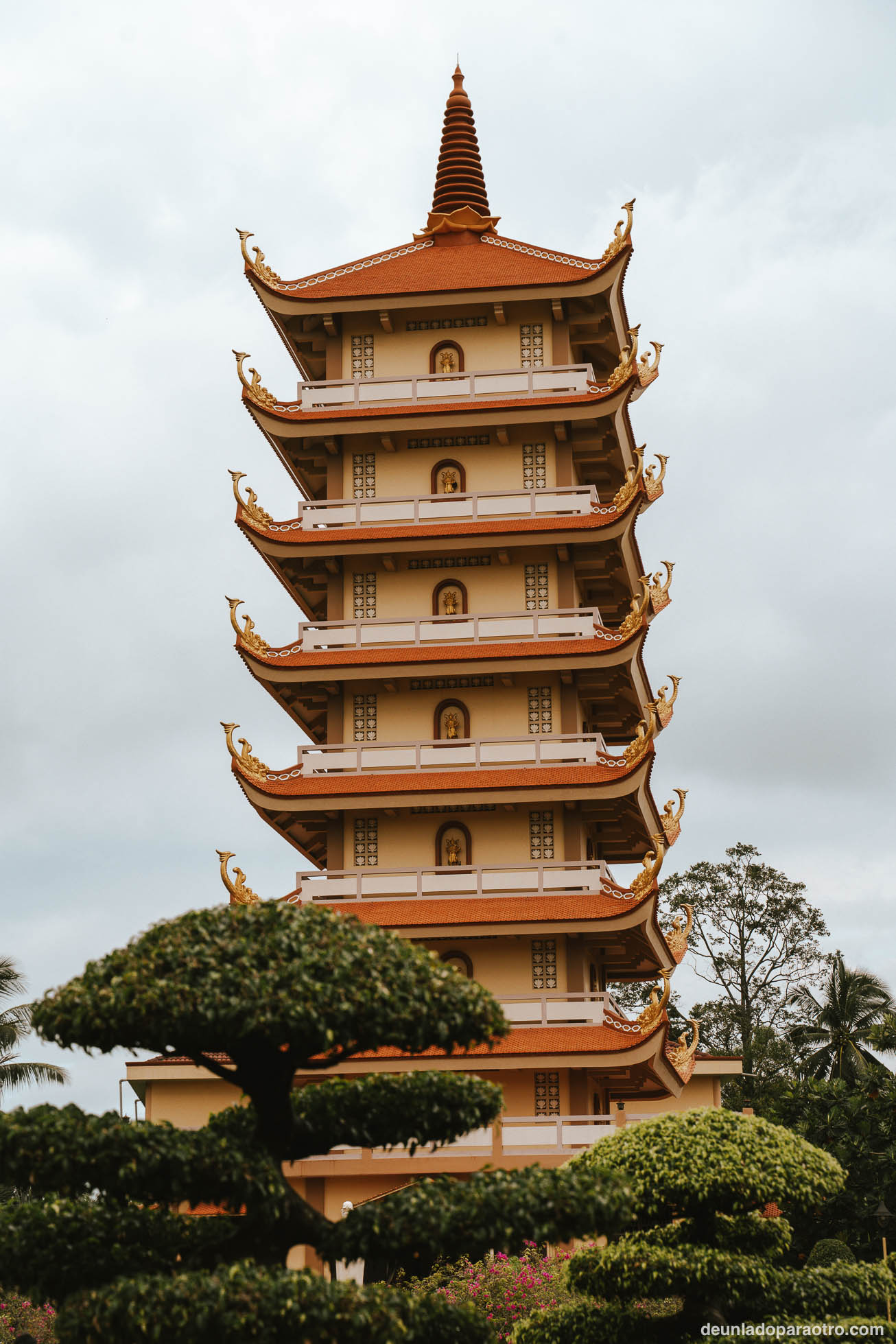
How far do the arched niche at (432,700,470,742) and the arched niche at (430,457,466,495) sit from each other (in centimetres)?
445

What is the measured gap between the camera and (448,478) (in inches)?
1312

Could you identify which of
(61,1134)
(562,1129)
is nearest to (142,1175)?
(61,1134)

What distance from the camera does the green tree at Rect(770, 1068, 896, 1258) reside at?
124ft

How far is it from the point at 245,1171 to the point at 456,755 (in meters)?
17.9

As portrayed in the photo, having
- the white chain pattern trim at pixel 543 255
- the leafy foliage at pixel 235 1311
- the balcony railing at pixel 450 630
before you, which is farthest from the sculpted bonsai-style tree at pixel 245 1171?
the white chain pattern trim at pixel 543 255

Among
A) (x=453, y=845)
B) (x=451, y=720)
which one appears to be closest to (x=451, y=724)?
(x=451, y=720)

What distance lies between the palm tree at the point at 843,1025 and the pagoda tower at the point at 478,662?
2143cm

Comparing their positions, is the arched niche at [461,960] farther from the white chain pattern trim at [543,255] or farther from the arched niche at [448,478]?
the white chain pattern trim at [543,255]

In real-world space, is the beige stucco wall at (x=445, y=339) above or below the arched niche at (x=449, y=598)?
above

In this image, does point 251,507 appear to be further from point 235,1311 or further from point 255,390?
point 235,1311

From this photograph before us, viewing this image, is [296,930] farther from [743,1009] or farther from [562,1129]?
[743,1009]

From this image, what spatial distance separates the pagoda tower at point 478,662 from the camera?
28.7m

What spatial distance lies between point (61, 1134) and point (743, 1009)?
52.4 meters

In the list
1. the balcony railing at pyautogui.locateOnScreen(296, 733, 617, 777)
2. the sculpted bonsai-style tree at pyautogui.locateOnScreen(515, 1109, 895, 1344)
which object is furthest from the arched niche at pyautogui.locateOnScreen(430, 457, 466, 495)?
the sculpted bonsai-style tree at pyautogui.locateOnScreen(515, 1109, 895, 1344)
